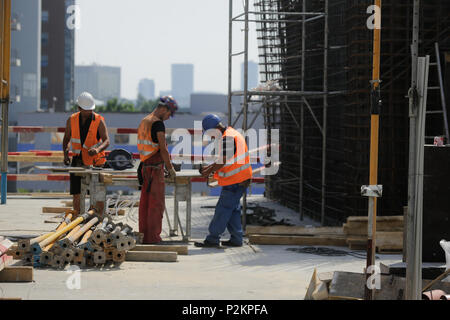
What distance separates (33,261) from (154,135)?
106 inches

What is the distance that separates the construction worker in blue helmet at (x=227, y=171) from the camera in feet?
35.7

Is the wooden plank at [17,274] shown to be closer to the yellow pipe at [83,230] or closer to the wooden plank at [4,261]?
the wooden plank at [4,261]

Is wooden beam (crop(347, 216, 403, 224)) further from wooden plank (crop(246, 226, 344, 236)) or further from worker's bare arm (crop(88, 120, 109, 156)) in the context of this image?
worker's bare arm (crop(88, 120, 109, 156))

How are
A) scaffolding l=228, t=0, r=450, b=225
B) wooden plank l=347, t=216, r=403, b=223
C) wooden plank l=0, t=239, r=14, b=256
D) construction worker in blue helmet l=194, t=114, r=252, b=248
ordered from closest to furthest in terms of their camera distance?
wooden plank l=0, t=239, r=14, b=256
construction worker in blue helmet l=194, t=114, r=252, b=248
wooden plank l=347, t=216, r=403, b=223
scaffolding l=228, t=0, r=450, b=225

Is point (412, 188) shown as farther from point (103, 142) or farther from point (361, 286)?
point (103, 142)

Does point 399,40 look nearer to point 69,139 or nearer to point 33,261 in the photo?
point 69,139

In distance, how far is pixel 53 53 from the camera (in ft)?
362

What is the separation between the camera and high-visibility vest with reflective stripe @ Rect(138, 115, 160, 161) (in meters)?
10.7

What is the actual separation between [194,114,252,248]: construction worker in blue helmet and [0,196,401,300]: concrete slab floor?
417 millimetres

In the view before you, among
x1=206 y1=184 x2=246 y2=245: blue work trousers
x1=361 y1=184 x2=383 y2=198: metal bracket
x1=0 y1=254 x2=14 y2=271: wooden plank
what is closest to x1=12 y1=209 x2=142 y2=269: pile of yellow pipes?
x1=0 y1=254 x2=14 y2=271: wooden plank

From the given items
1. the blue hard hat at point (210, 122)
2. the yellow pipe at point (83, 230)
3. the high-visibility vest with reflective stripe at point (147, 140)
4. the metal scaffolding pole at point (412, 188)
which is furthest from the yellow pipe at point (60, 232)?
the metal scaffolding pole at point (412, 188)

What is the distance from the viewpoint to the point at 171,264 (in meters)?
9.59

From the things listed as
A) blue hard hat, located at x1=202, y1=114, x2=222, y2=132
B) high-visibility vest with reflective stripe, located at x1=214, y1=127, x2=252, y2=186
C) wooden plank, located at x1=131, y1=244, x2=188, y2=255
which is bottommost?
wooden plank, located at x1=131, y1=244, x2=188, y2=255
